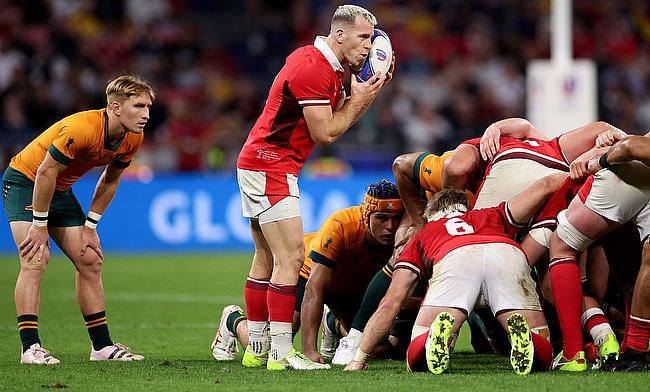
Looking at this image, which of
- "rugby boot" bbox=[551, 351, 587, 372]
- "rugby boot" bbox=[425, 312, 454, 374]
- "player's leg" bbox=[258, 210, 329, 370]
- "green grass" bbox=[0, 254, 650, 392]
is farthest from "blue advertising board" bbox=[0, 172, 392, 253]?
"rugby boot" bbox=[425, 312, 454, 374]

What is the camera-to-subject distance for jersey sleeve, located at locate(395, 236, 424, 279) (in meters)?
6.66

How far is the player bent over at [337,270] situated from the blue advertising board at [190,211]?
8279 mm

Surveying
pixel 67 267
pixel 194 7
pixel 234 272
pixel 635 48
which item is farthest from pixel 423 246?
pixel 635 48

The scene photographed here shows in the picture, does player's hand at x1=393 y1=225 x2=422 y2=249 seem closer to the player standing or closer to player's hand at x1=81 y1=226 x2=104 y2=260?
the player standing

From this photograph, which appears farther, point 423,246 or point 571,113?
point 571,113

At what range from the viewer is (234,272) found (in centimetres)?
1404

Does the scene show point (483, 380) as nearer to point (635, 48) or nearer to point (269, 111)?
point (269, 111)

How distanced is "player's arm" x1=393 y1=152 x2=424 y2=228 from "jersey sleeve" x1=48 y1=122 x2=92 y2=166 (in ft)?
7.07

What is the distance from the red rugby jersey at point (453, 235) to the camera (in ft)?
21.6

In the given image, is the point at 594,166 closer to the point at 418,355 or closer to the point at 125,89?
the point at 418,355

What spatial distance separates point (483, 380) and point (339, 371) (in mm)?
972

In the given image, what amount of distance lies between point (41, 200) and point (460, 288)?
2761 millimetres

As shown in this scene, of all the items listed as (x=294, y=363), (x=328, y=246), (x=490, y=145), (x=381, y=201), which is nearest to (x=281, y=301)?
(x=294, y=363)

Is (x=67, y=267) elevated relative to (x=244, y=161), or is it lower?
lower
